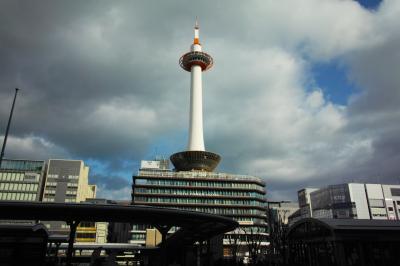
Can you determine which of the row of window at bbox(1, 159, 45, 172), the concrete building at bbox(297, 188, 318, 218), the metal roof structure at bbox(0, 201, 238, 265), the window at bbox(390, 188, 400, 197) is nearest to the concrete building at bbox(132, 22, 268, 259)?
the row of window at bbox(1, 159, 45, 172)

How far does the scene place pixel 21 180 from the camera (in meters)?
110

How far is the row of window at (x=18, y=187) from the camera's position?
351 feet

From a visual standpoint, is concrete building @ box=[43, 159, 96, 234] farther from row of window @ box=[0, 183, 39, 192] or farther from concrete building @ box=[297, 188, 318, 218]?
concrete building @ box=[297, 188, 318, 218]

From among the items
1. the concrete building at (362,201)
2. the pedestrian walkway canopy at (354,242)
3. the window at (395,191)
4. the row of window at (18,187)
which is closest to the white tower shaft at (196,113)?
the row of window at (18,187)

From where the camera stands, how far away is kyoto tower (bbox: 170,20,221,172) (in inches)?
4220

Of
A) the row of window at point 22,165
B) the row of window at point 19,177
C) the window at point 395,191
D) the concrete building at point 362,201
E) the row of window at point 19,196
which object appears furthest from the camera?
the window at point 395,191

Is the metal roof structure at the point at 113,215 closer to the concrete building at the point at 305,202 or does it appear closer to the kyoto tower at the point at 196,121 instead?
the kyoto tower at the point at 196,121

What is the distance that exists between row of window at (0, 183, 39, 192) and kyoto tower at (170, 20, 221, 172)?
143 feet

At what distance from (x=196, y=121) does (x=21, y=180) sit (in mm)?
57217

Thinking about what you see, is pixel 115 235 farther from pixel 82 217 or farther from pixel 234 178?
pixel 82 217

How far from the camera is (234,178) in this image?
105 meters

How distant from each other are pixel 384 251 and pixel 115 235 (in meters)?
125

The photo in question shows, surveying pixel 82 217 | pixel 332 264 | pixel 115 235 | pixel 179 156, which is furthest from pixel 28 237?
pixel 115 235

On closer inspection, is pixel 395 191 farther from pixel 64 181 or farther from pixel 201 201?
pixel 64 181
